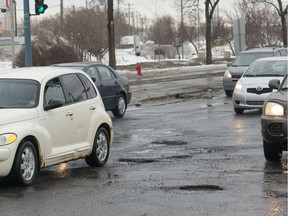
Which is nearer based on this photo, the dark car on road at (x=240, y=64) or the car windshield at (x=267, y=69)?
the car windshield at (x=267, y=69)

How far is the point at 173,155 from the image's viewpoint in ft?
32.9

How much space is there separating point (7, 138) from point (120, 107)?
9236 mm

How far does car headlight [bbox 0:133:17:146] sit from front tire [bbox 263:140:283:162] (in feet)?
12.1

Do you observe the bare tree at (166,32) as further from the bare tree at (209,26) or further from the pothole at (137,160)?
the pothole at (137,160)

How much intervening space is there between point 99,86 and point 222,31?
5952 cm

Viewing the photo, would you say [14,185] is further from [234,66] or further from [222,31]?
[222,31]

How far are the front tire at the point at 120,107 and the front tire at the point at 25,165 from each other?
8.55 m

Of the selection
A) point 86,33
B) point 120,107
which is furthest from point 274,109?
point 86,33

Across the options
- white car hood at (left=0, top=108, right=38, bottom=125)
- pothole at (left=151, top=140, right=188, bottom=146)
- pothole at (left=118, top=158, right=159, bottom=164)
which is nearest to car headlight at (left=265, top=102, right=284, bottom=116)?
pothole at (left=118, top=158, right=159, bottom=164)

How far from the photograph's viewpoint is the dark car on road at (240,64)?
71.4 ft

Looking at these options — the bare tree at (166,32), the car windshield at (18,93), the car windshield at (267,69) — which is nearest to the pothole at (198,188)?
the car windshield at (18,93)

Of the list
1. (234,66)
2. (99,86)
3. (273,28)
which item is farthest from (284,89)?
(273,28)

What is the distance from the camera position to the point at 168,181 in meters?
7.86

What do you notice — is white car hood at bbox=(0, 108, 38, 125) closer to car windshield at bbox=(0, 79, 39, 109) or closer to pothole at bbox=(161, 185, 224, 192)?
car windshield at bbox=(0, 79, 39, 109)
